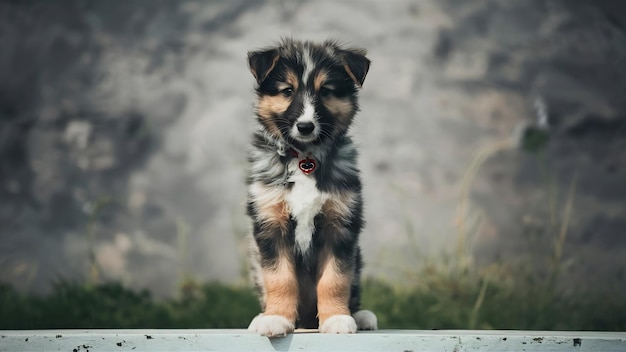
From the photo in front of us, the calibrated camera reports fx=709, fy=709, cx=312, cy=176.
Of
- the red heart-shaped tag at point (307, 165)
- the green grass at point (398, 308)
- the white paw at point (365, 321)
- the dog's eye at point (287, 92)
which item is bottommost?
the green grass at point (398, 308)

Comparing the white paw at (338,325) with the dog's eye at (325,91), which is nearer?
the white paw at (338,325)

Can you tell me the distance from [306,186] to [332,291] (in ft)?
1.69

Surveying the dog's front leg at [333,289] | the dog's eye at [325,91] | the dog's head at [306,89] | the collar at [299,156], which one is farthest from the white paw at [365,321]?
the dog's eye at [325,91]

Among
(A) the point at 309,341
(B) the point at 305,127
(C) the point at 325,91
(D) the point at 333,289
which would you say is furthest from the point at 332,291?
(C) the point at 325,91

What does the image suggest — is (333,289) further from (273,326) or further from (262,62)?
(262,62)

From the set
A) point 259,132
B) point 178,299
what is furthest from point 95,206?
point 259,132

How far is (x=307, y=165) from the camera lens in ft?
11.4

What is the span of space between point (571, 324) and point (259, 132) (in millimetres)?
3174

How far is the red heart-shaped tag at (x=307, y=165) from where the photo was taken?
346 cm

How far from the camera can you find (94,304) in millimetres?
5910

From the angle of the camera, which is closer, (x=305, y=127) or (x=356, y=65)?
(x=305, y=127)

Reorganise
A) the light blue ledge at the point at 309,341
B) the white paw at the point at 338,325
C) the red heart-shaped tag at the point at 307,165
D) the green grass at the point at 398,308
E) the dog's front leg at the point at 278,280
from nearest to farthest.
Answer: the light blue ledge at the point at 309,341
the white paw at the point at 338,325
the dog's front leg at the point at 278,280
the red heart-shaped tag at the point at 307,165
the green grass at the point at 398,308

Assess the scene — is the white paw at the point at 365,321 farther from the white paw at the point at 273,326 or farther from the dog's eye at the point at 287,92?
the dog's eye at the point at 287,92

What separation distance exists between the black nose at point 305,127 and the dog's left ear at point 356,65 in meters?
0.39
